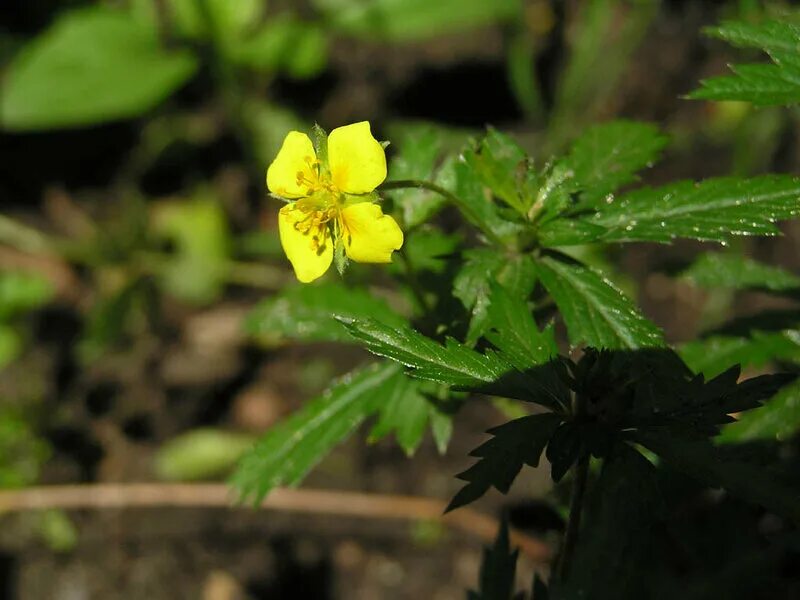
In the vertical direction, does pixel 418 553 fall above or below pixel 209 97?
below

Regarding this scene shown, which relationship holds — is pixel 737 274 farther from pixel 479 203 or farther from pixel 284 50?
pixel 284 50

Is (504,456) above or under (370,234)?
under

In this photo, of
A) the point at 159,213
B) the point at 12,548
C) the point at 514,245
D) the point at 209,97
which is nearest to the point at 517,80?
the point at 209,97

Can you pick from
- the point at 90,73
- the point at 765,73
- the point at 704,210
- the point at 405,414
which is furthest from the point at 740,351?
the point at 90,73

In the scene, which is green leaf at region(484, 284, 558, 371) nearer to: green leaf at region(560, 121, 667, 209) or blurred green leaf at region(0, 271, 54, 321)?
green leaf at region(560, 121, 667, 209)

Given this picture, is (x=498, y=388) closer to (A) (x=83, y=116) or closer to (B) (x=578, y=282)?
(B) (x=578, y=282)
